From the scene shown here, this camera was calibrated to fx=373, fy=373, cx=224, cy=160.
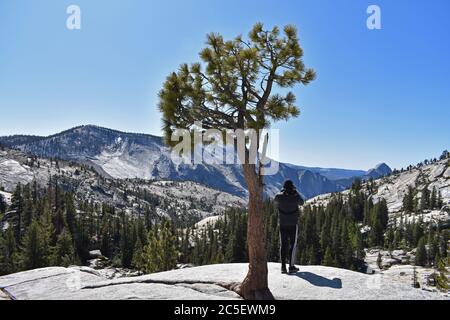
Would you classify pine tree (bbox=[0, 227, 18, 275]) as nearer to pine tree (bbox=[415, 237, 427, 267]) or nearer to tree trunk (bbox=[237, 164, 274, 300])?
tree trunk (bbox=[237, 164, 274, 300])

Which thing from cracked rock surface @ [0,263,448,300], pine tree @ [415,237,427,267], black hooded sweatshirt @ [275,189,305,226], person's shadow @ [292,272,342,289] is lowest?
pine tree @ [415,237,427,267]

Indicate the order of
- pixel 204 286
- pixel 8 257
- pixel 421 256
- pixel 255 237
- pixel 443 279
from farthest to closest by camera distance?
pixel 421 256, pixel 8 257, pixel 443 279, pixel 204 286, pixel 255 237

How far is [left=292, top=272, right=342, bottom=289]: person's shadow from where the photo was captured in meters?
13.1

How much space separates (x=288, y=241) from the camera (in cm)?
1511

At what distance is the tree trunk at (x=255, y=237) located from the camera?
13133mm

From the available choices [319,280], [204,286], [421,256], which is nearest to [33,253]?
[204,286]

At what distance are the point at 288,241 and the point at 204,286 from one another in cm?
382

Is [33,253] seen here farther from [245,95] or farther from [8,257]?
[245,95]

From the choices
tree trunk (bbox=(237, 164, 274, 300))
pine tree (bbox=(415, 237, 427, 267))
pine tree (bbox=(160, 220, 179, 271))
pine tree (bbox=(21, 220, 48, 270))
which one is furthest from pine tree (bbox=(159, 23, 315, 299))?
pine tree (bbox=(415, 237, 427, 267))

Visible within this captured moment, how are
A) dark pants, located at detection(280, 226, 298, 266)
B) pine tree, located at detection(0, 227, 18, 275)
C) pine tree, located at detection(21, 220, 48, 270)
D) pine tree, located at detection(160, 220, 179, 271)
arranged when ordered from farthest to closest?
pine tree, located at detection(0, 227, 18, 275)
pine tree, located at detection(21, 220, 48, 270)
pine tree, located at detection(160, 220, 179, 271)
dark pants, located at detection(280, 226, 298, 266)

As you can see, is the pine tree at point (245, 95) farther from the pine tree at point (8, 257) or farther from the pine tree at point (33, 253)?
the pine tree at point (8, 257)

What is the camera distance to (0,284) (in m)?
15.4

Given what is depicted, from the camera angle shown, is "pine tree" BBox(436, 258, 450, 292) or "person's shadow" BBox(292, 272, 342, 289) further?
"pine tree" BBox(436, 258, 450, 292)
